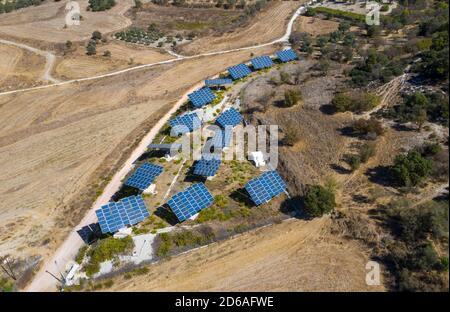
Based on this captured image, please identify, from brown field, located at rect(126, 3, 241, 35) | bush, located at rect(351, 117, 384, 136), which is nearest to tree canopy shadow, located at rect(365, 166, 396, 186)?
bush, located at rect(351, 117, 384, 136)

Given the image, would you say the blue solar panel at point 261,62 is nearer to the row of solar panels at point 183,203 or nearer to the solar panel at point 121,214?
the row of solar panels at point 183,203

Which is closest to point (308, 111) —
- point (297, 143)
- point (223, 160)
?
point (297, 143)

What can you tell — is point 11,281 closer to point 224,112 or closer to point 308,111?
point 224,112

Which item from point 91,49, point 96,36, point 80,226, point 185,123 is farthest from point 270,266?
point 96,36

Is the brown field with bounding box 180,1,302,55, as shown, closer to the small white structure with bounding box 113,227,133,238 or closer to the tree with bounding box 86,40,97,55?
the tree with bounding box 86,40,97,55

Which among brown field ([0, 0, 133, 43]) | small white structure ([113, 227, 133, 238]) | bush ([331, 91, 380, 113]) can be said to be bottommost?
small white structure ([113, 227, 133, 238])

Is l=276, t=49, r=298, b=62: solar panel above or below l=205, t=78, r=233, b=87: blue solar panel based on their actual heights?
above
